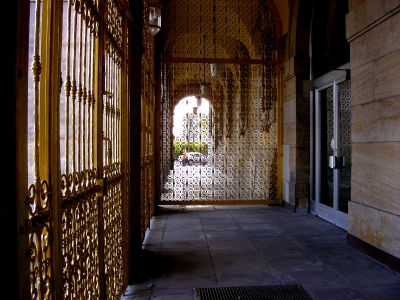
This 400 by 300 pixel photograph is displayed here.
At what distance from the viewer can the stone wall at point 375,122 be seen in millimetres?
4086

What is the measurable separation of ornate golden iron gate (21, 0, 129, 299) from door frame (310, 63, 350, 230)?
4.34 metres

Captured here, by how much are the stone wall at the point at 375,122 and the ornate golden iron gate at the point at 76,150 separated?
3.14m

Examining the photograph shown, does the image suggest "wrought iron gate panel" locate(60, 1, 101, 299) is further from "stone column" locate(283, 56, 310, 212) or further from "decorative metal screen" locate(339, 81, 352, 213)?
"stone column" locate(283, 56, 310, 212)

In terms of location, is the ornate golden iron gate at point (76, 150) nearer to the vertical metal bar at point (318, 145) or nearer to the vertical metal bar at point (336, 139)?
the vertical metal bar at point (336, 139)

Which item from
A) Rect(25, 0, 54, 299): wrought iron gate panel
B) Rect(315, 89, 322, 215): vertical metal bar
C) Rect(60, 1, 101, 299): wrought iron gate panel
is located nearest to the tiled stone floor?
Rect(315, 89, 322, 215): vertical metal bar

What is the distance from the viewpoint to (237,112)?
8812 millimetres

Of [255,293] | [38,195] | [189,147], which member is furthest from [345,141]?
[38,195]

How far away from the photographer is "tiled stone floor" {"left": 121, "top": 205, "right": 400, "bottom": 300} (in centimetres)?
350

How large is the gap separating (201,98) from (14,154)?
27.5ft

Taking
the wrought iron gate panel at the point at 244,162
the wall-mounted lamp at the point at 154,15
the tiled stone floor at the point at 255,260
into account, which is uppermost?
the wall-mounted lamp at the point at 154,15

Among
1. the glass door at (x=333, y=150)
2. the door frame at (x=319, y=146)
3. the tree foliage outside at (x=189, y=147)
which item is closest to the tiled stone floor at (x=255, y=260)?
the door frame at (x=319, y=146)

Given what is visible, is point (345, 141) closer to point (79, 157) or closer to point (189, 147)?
point (189, 147)

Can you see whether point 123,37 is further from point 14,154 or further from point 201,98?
point 201,98

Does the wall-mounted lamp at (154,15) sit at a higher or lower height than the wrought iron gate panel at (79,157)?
higher
